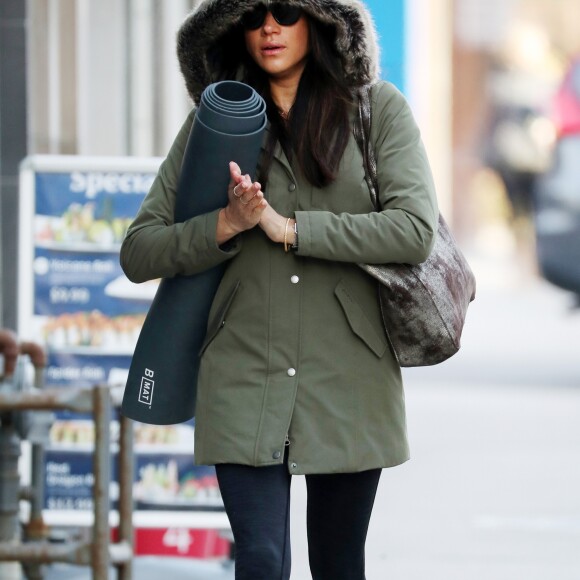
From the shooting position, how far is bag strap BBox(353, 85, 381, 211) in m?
3.41

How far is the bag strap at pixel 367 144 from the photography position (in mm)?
3410

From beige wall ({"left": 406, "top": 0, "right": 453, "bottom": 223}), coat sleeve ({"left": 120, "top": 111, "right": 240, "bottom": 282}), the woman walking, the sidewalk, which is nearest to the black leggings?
the woman walking

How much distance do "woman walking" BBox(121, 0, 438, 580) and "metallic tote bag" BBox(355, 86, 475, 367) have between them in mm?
29

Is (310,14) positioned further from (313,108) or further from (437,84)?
(437,84)

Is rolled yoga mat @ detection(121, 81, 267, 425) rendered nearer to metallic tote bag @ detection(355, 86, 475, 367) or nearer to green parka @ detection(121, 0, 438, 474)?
green parka @ detection(121, 0, 438, 474)

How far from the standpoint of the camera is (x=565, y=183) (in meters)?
12.2

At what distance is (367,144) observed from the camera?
3.43m

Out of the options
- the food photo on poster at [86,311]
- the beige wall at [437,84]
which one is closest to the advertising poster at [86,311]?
the food photo on poster at [86,311]

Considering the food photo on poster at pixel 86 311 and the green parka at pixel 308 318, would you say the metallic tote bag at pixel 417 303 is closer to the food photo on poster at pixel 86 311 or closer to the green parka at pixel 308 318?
the green parka at pixel 308 318

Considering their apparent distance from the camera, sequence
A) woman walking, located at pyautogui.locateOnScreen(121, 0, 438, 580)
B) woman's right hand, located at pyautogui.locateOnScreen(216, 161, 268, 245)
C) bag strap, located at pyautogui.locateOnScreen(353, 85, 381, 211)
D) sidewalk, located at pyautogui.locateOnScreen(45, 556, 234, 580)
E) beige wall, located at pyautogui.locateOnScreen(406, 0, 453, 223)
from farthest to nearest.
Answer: beige wall, located at pyautogui.locateOnScreen(406, 0, 453, 223)
sidewalk, located at pyautogui.locateOnScreen(45, 556, 234, 580)
bag strap, located at pyautogui.locateOnScreen(353, 85, 381, 211)
woman walking, located at pyautogui.locateOnScreen(121, 0, 438, 580)
woman's right hand, located at pyautogui.locateOnScreen(216, 161, 268, 245)

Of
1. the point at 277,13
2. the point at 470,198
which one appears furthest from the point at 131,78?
the point at 470,198

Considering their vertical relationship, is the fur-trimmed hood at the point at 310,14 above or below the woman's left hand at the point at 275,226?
above

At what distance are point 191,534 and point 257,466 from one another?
8.68 ft

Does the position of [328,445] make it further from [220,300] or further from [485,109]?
[485,109]
